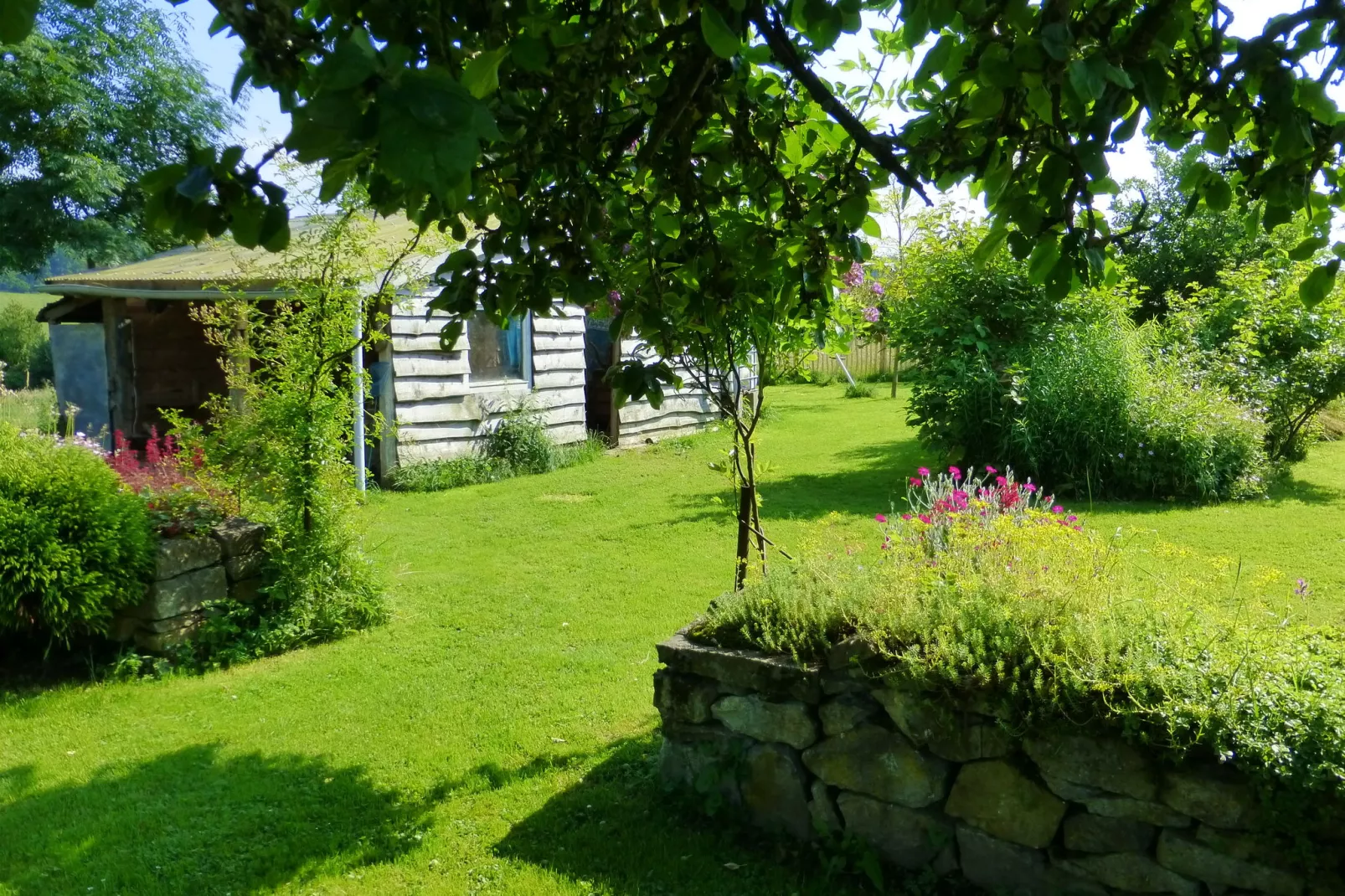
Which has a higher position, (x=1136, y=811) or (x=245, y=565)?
(x=245, y=565)

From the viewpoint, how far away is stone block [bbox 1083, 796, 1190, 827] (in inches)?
108

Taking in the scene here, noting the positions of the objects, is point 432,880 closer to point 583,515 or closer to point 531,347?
point 583,515

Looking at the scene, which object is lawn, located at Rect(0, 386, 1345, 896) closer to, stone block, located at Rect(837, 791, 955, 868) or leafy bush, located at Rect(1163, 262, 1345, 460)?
stone block, located at Rect(837, 791, 955, 868)

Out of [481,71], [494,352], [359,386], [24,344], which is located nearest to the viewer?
[481,71]

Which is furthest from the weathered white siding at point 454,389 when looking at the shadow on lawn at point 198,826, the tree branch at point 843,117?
the tree branch at point 843,117

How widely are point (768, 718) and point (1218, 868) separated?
146 cm

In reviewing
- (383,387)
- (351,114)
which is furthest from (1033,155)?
(383,387)

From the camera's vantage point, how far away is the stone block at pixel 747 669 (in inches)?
134

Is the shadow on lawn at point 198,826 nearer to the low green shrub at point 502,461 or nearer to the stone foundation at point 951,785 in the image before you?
the stone foundation at point 951,785

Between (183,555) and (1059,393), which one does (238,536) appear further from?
(1059,393)

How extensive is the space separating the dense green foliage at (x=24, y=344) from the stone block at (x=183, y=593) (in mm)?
24815

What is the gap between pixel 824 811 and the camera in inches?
133

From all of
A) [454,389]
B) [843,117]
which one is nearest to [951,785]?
[843,117]

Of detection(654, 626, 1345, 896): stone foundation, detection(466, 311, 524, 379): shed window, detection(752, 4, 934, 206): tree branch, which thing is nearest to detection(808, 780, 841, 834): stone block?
detection(654, 626, 1345, 896): stone foundation
